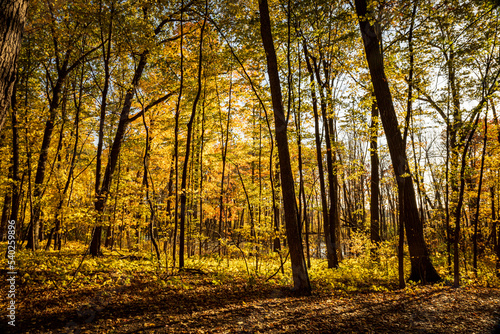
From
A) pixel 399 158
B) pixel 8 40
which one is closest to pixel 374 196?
pixel 399 158

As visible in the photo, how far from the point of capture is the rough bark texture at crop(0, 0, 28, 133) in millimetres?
1645

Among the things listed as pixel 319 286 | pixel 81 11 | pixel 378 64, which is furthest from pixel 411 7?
pixel 81 11

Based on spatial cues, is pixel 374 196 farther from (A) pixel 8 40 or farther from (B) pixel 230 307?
(A) pixel 8 40

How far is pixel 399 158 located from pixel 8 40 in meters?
7.18

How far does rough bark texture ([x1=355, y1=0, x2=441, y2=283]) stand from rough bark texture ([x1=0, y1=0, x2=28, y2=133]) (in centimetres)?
658

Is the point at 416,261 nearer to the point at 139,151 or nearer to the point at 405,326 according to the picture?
the point at 405,326

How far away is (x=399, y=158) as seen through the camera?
20.2ft

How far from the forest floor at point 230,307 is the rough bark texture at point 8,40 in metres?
3.26

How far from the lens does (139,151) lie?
13.2m

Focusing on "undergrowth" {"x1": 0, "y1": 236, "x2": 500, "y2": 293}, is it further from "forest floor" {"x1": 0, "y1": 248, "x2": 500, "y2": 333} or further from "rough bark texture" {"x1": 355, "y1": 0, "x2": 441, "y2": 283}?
"rough bark texture" {"x1": 355, "y1": 0, "x2": 441, "y2": 283}

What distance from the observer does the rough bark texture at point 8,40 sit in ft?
5.40

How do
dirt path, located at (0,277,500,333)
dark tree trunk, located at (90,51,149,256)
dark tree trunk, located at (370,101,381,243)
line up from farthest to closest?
dark tree trunk, located at (370,101,381,243)
dark tree trunk, located at (90,51,149,256)
dirt path, located at (0,277,500,333)

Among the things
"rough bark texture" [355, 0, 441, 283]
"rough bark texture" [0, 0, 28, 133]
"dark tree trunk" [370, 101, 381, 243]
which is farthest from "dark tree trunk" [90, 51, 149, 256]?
"dark tree trunk" [370, 101, 381, 243]

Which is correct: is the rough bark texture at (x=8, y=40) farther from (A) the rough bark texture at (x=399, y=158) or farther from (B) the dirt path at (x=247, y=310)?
(A) the rough bark texture at (x=399, y=158)
